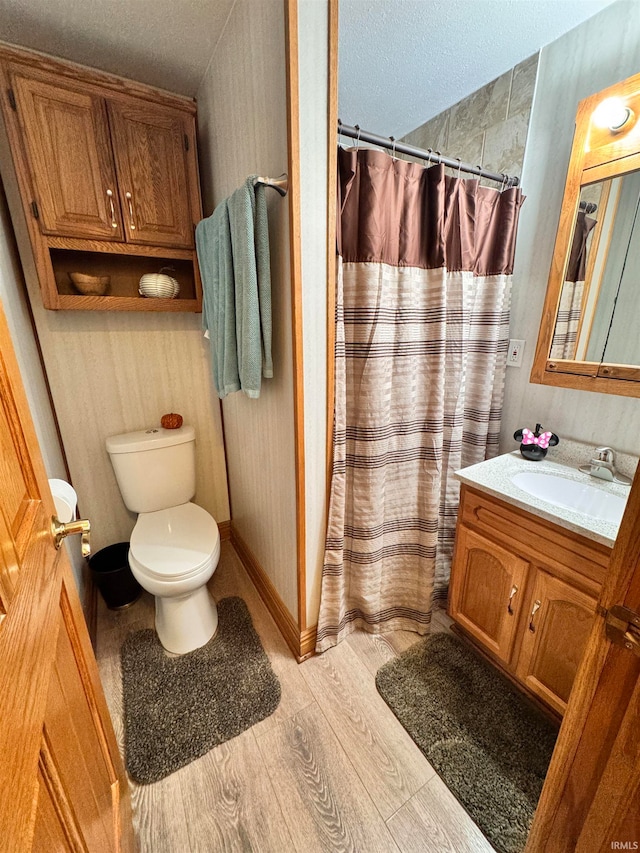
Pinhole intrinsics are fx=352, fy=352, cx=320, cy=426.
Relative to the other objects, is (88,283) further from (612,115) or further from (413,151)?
(612,115)

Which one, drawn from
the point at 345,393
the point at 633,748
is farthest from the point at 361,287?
the point at 633,748

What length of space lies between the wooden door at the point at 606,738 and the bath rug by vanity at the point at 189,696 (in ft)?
3.31

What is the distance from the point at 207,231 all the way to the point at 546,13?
4.73 feet

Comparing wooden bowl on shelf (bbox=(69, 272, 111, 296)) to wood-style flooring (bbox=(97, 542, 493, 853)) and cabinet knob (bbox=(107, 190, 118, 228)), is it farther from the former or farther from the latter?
wood-style flooring (bbox=(97, 542, 493, 853))

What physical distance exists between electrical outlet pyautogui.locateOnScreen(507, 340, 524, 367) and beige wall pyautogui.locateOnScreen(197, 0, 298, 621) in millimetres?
1133

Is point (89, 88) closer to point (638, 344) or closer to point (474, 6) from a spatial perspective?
point (474, 6)

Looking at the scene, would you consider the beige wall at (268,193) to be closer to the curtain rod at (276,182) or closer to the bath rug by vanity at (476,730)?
the curtain rod at (276,182)

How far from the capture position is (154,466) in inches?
72.8

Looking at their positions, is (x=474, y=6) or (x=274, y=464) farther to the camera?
(x=274, y=464)

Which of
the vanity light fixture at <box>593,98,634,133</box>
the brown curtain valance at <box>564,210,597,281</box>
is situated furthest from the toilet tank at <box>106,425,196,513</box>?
the vanity light fixture at <box>593,98,634,133</box>

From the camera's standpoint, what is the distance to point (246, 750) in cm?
122

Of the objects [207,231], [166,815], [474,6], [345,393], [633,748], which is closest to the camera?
[633,748]

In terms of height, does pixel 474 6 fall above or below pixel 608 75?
above

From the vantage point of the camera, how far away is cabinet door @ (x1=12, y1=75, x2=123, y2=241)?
1334 mm
